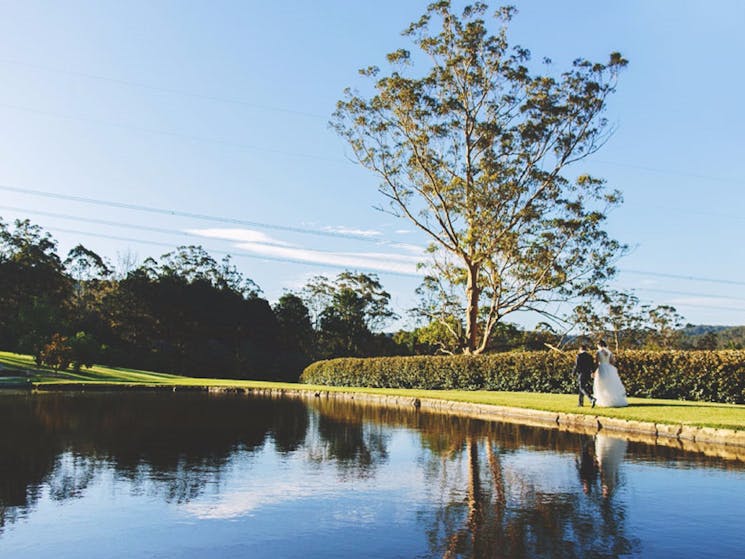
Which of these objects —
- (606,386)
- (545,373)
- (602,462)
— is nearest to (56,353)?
(545,373)

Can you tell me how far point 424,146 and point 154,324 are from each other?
34.0 m

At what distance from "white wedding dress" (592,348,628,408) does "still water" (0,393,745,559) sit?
4797 millimetres

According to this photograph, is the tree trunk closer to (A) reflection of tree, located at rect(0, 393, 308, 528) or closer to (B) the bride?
(A) reflection of tree, located at rect(0, 393, 308, 528)

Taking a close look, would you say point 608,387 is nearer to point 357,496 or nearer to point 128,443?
point 128,443

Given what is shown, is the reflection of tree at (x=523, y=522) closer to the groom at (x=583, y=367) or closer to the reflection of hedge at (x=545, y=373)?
the groom at (x=583, y=367)

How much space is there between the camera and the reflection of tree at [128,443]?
28.6 feet

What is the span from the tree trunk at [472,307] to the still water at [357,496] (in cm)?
2270

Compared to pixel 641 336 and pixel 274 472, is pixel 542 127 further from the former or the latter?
pixel 641 336

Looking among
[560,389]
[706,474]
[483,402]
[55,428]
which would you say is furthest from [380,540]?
[560,389]

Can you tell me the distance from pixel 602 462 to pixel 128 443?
816 centimetres

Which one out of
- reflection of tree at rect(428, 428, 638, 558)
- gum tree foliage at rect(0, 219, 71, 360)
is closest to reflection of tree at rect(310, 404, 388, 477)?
reflection of tree at rect(428, 428, 638, 558)

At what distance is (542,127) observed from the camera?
3666 centimetres

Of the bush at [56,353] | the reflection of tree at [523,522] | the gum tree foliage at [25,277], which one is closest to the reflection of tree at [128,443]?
the reflection of tree at [523,522]

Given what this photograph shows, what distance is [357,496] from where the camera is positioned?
328 inches
